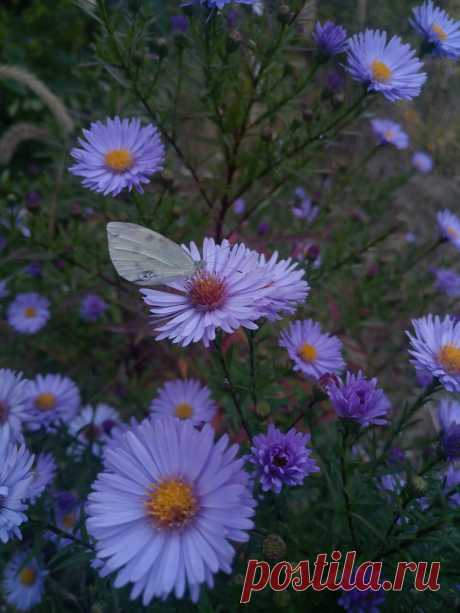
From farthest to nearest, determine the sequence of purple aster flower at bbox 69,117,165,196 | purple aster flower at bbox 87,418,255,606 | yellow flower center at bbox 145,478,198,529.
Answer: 1. purple aster flower at bbox 69,117,165,196
2. yellow flower center at bbox 145,478,198,529
3. purple aster flower at bbox 87,418,255,606

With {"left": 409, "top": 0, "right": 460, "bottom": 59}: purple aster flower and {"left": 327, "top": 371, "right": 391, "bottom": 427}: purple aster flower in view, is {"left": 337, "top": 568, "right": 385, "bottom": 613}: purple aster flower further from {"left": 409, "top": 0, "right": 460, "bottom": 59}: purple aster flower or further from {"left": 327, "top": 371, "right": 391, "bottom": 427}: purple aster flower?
{"left": 409, "top": 0, "right": 460, "bottom": 59}: purple aster flower

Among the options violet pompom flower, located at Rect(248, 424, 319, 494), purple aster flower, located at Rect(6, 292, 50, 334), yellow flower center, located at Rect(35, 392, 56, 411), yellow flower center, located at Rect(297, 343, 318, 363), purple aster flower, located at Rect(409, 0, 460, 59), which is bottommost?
violet pompom flower, located at Rect(248, 424, 319, 494)

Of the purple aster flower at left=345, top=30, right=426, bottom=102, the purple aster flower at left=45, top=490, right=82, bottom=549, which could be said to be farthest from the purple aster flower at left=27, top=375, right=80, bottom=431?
the purple aster flower at left=345, top=30, right=426, bottom=102

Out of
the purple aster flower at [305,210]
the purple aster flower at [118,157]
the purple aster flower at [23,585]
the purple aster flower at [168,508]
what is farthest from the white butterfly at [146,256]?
the purple aster flower at [305,210]

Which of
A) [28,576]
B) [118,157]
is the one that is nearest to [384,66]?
[118,157]

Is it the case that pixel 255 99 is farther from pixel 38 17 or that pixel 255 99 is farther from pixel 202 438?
pixel 38 17

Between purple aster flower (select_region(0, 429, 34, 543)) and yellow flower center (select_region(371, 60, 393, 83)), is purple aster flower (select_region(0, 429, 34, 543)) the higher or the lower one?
the lower one

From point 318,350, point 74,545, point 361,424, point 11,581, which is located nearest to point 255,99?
point 318,350
